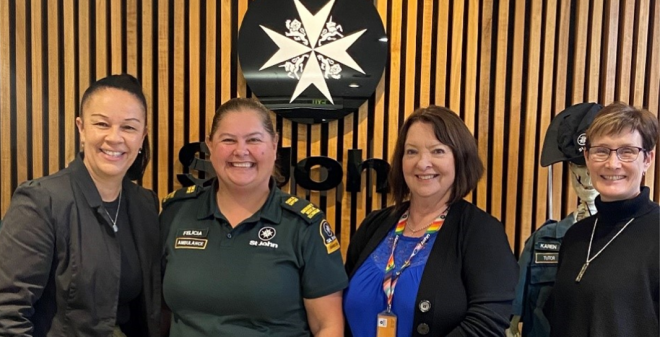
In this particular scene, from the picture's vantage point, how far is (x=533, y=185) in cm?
343

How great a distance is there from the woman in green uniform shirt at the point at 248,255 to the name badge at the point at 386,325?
0.18 meters

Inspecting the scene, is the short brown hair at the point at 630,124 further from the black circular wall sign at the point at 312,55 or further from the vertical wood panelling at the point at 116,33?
the vertical wood panelling at the point at 116,33

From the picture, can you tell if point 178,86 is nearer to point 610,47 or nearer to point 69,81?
point 69,81

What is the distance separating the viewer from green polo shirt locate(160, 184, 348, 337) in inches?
76.4

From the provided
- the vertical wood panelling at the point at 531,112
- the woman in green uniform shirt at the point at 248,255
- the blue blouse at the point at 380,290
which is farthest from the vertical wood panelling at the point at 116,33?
the vertical wood panelling at the point at 531,112

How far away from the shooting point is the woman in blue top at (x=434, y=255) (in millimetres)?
1888

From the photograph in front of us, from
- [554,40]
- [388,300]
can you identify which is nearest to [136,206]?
[388,300]

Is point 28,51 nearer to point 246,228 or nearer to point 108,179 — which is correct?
point 108,179

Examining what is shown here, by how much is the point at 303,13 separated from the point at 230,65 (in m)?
0.60

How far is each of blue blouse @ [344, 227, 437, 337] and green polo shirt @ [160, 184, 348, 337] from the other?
3.5 inches

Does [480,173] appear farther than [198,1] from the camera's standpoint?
No

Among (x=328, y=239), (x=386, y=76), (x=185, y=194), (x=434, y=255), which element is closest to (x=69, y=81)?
(x=185, y=194)

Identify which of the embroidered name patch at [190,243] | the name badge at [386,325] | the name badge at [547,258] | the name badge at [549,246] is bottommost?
the name badge at [386,325]

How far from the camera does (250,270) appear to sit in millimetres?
1961
